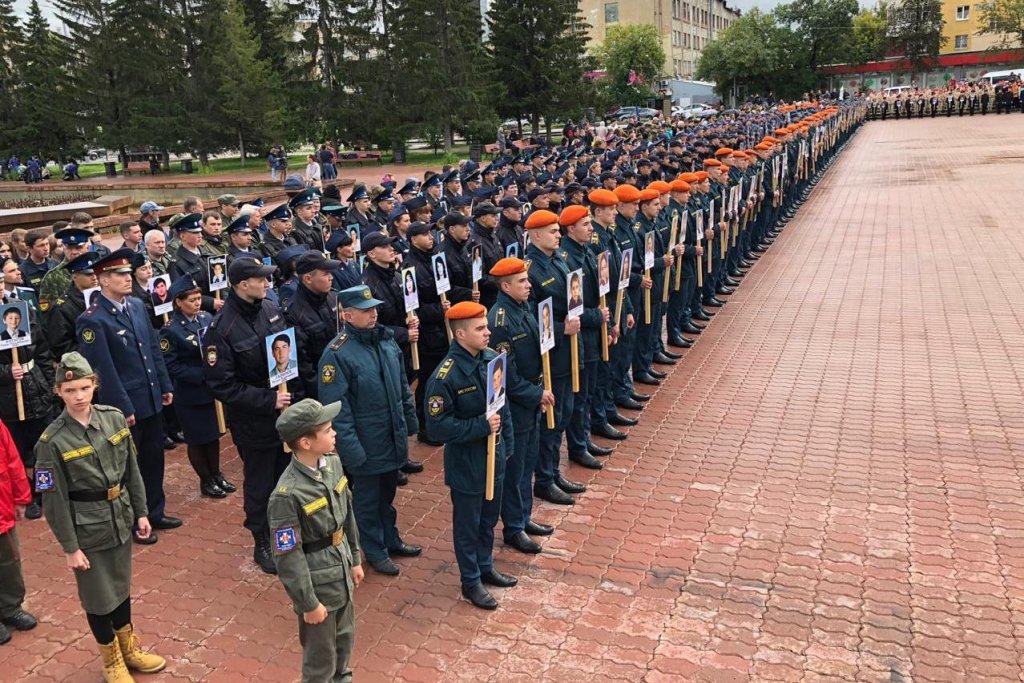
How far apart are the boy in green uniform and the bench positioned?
41.1 meters

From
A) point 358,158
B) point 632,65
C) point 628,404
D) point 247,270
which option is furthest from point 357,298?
point 632,65

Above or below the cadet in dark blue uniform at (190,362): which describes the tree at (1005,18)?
above

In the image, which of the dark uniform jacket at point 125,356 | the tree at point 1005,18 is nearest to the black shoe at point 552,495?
the dark uniform jacket at point 125,356

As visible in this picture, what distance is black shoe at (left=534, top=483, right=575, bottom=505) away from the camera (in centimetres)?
670

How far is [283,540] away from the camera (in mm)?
3771

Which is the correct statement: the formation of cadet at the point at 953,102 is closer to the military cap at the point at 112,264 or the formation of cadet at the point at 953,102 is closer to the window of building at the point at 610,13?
the window of building at the point at 610,13

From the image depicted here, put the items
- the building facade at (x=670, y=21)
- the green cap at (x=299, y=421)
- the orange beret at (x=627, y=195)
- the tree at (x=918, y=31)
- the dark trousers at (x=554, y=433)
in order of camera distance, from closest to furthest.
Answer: the green cap at (x=299, y=421), the dark trousers at (x=554, y=433), the orange beret at (x=627, y=195), the tree at (x=918, y=31), the building facade at (x=670, y=21)

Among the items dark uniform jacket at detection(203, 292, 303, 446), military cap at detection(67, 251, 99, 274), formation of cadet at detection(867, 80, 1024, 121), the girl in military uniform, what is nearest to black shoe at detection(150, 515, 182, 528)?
dark uniform jacket at detection(203, 292, 303, 446)

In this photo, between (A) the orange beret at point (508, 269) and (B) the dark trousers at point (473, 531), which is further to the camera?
(A) the orange beret at point (508, 269)

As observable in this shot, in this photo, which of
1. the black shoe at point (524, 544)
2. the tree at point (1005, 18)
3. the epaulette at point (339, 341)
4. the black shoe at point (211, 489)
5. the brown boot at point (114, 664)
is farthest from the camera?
the tree at point (1005, 18)

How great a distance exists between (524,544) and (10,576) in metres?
3.24

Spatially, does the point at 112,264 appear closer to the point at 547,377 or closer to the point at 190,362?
the point at 190,362

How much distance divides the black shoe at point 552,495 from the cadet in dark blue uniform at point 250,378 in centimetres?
213

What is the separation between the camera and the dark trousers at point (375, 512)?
18.0ft
